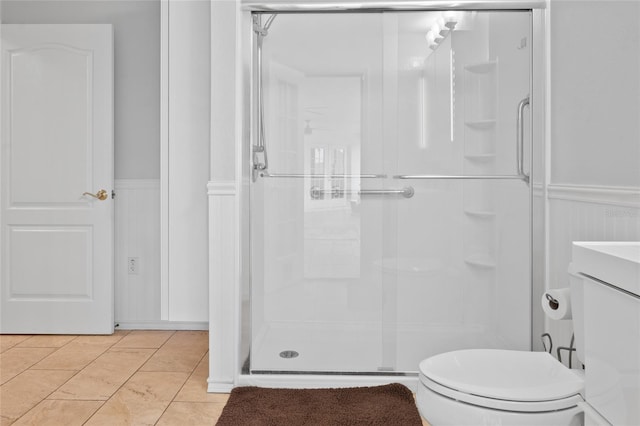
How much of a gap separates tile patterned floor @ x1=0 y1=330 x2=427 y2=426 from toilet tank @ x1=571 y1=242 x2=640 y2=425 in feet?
5.14

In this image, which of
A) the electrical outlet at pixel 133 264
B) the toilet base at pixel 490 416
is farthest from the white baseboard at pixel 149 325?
the toilet base at pixel 490 416

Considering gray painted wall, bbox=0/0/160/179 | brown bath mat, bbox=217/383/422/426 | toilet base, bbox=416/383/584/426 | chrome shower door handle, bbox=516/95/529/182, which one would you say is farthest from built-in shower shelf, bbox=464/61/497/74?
gray painted wall, bbox=0/0/160/179

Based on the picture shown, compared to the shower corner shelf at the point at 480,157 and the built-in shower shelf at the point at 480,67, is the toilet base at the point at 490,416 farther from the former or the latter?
the built-in shower shelf at the point at 480,67

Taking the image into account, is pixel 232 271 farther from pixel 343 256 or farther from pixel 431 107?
pixel 431 107

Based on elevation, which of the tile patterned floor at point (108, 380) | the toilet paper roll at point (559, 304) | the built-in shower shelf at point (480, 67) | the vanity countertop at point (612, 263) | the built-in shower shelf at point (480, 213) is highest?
the built-in shower shelf at point (480, 67)

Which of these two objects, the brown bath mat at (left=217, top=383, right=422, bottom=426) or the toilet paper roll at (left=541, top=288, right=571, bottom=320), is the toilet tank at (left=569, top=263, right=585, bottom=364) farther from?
the brown bath mat at (left=217, top=383, right=422, bottom=426)

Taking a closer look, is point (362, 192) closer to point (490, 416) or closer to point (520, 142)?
point (520, 142)

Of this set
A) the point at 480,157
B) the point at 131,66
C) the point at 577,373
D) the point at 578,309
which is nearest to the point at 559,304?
the point at 578,309

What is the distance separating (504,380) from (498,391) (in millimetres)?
217

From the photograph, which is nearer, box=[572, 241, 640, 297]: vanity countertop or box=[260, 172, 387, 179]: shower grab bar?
box=[572, 241, 640, 297]: vanity countertop

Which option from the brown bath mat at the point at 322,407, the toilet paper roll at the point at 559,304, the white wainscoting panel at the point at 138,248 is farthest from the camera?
the white wainscoting panel at the point at 138,248

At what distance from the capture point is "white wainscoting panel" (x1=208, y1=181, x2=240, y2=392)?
2607 mm

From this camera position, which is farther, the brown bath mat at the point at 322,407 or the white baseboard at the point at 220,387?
the white baseboard at the point at 220,387

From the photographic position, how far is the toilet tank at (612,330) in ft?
3.66
